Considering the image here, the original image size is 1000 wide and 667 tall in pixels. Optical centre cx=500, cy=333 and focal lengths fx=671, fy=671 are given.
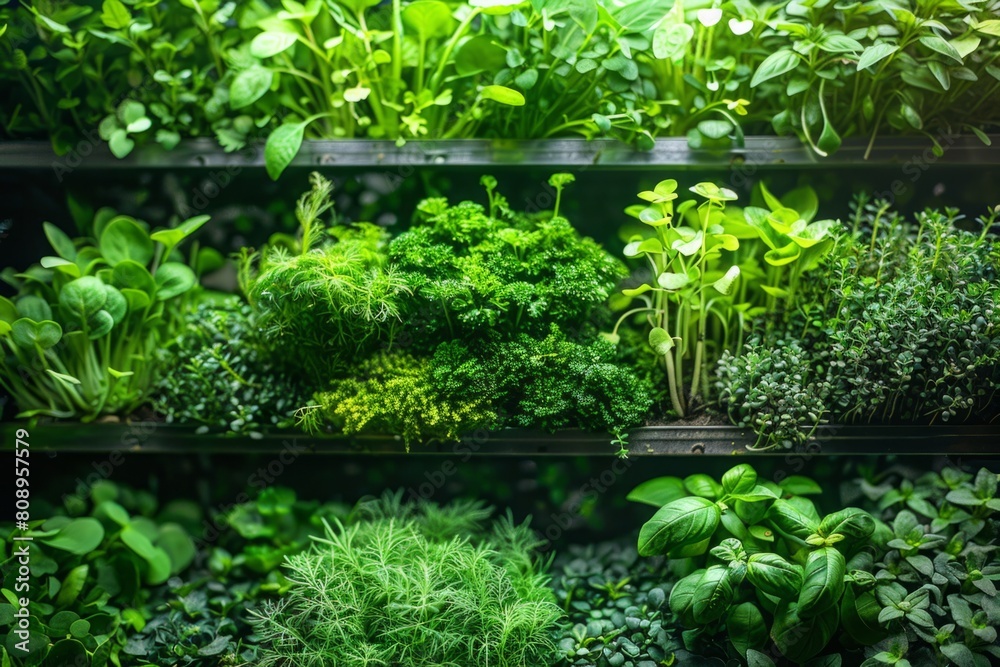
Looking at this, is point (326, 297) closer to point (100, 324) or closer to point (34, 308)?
point (100, 324)

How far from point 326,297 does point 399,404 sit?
28 centimetres

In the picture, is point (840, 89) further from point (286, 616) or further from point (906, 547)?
point (286, 616)

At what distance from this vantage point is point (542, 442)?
1572mm

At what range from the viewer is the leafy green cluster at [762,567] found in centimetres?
136

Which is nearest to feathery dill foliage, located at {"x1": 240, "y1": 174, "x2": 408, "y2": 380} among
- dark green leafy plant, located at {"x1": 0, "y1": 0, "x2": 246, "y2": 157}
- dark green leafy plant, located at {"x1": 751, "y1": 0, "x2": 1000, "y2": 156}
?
dark green leafy plant, located at {"x1": 0, "y1": 0, "x2": 246, "y2": 157}

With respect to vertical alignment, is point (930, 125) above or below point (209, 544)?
above

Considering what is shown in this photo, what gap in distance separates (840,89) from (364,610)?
5.40ft

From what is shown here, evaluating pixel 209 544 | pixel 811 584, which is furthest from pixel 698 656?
pixel 209 544

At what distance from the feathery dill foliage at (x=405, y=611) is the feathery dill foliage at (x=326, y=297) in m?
0.44

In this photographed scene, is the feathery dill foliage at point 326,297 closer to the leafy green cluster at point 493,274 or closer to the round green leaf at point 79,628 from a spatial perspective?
the leafy green cluster at point 493,274

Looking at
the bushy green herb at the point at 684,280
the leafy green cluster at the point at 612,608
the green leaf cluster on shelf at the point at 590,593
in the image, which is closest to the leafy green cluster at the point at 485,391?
the bushy green herb at the point at 684,280

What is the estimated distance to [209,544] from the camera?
1.93 meters

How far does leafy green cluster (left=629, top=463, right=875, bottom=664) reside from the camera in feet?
4.45

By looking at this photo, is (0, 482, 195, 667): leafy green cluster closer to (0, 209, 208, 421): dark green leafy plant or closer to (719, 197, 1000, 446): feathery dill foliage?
(0, 209, 208, 421): dark green leafy plant
